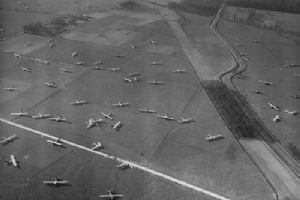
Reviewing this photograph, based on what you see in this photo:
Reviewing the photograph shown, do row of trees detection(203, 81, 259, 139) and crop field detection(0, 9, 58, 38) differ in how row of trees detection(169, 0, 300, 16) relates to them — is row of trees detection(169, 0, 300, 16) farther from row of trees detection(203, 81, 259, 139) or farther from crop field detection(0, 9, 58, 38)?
row of trees detection(203, 81, 259, 139)

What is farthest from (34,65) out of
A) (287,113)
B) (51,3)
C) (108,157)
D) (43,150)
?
(51,3)

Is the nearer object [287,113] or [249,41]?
[287,113]

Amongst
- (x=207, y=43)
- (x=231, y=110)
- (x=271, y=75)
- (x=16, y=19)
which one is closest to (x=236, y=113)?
(x=231, y=110)

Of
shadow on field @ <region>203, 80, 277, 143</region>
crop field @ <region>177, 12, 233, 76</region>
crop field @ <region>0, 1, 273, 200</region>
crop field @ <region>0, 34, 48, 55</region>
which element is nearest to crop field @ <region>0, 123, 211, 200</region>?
crop field @ <region>0, 1, 273, 200</region>

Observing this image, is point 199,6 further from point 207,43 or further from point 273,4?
point 207,43

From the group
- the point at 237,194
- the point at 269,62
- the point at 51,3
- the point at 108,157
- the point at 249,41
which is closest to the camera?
the point at 237,194

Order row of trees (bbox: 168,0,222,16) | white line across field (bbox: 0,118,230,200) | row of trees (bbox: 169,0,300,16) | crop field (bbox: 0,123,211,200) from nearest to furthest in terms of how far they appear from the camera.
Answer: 1. crop field (bbox: 0,123,211,200)
2. white line across field (bbox: 0,118,230,200)
3. row of trees (bbox: 169,0,300,16)
4. row of trees (bbox: 168,0,222,16)

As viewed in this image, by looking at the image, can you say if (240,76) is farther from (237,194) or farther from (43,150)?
(43,150)
